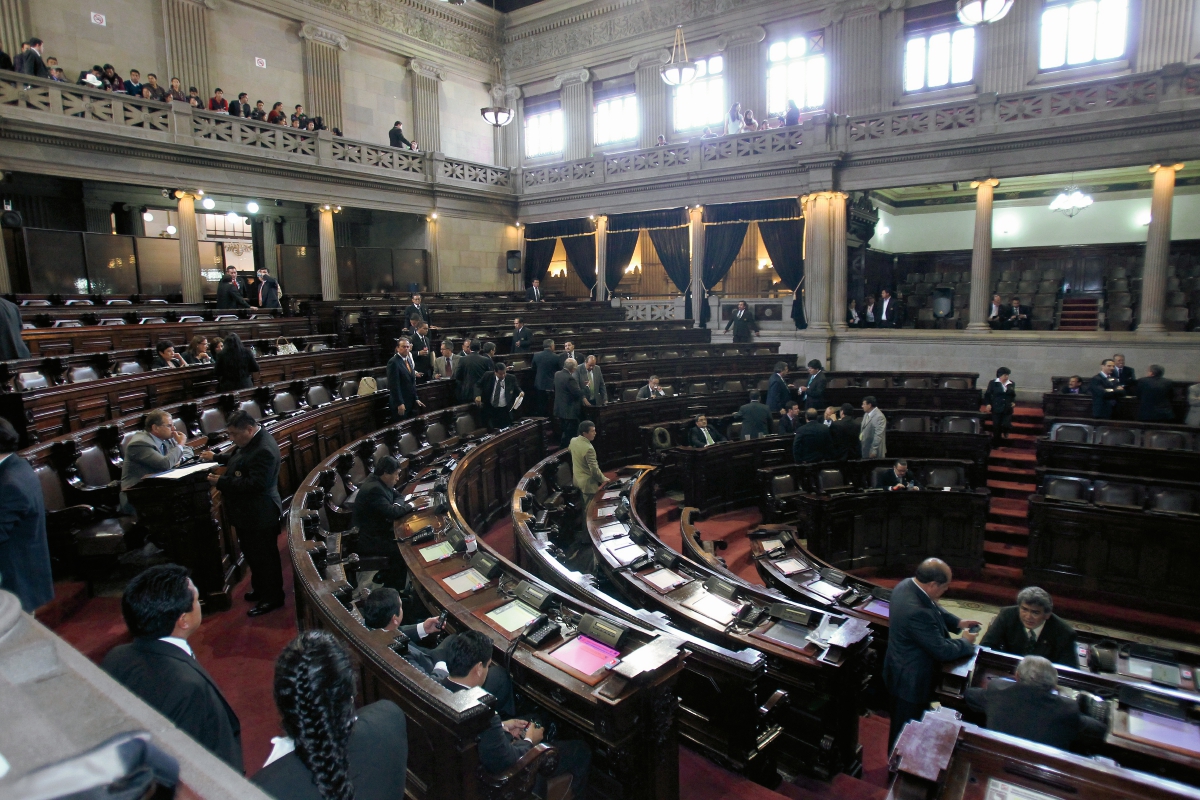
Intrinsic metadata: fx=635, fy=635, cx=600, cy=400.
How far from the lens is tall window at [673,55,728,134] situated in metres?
17.3

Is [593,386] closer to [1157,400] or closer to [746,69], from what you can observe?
[1157,400]

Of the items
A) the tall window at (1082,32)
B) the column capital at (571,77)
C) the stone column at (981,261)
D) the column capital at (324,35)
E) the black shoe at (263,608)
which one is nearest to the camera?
the black shoe at (263,608)

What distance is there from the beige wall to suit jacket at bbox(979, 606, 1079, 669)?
16.4 meters

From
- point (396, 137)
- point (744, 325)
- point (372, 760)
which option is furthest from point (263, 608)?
point (396, 137)

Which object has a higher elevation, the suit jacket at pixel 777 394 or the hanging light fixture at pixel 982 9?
the hanging light fixture at pixel 982 9

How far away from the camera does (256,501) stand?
4.26m

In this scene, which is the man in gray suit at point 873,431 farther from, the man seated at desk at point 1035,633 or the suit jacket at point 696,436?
the man seated at desk at point 1035,633

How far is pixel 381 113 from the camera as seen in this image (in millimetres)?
18297

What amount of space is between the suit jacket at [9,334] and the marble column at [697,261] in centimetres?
1335

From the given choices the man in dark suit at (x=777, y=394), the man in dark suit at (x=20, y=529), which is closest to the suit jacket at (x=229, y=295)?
the man in dark suit at (x=777, y=394)

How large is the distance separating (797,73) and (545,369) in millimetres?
11420

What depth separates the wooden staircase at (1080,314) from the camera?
1483 centimetres

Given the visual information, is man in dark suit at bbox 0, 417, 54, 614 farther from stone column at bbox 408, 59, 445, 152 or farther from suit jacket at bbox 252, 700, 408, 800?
stone column at bbox 408, 59, 445, 152

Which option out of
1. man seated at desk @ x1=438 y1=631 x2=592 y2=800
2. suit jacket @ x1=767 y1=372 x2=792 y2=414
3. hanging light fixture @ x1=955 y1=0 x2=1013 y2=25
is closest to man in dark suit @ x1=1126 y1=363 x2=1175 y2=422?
suit jacket @ x1=767 y1=372 x2=792 y2=414
